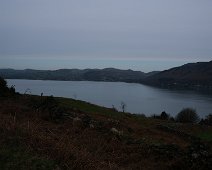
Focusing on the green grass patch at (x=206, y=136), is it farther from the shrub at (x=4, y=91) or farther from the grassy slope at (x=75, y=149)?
the shrub at (x=4, y=91)

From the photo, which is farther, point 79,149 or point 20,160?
point 79,149

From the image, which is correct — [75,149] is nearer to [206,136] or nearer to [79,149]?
[79,149]

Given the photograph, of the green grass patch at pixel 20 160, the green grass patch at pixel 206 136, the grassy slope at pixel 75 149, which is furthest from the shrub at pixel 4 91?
the green grass patch at pixel 20 160

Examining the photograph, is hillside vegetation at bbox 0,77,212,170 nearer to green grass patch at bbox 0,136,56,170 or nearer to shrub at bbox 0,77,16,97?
green grass patch at bbox 0,136,56,170

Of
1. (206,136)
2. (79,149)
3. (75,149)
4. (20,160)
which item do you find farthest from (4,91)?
(20,160)

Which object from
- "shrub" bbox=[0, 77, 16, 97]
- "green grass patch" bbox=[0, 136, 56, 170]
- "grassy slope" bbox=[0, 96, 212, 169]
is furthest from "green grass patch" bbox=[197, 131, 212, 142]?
"green grass patch" bbox=[0, 136, 56, 170]

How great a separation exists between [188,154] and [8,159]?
5039 millimetres

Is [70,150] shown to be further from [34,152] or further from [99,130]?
[99,130]

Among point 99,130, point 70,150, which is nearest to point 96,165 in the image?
point 70,150

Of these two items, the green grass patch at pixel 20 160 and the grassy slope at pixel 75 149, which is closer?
the green grass patch at pixel 20 160

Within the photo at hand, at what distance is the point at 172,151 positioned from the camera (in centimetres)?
1116

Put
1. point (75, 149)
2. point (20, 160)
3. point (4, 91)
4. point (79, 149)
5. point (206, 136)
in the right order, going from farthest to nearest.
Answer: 1. point (206, 136)
2. point (4, 91)
3. point (79, 149)
4. point (75, 149)
5. point (20, 160)

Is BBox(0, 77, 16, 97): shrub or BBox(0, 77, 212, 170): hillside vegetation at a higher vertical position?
BBox(0, 77, 16, 97): shrub

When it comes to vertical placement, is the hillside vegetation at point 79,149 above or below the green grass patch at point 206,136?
above
